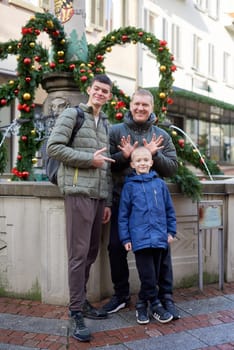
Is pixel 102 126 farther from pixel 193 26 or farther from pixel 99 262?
pixel 193 26

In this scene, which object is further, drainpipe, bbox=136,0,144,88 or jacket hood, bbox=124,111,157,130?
drainpipe, bbox=136,0,144,88

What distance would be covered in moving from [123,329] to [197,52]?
72.9 ft

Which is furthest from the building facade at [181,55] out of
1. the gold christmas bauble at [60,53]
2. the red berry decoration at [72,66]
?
the red berry decoration at [72,66]

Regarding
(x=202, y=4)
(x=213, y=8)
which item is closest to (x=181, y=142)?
(x=202, y=4)

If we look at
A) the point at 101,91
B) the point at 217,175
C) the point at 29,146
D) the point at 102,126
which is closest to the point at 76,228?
the point at 102,126

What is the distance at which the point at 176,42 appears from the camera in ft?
73.3

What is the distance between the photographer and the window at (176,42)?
22.0m

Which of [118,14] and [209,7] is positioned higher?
[209,7]

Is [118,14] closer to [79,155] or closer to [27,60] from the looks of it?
[27,60]

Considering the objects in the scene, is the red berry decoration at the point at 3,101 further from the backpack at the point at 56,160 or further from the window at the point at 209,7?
the window at the point at 209,7

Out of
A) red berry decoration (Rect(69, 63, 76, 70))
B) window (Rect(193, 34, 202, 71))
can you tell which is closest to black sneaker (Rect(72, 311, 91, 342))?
red berry decoration (Rect(69, 63, 76, 70))

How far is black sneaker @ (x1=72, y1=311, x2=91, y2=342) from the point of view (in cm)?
358

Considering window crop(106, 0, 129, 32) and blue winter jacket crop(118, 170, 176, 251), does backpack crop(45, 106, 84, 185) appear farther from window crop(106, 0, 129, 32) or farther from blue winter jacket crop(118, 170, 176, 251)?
window crop(106, 0, 129, 32)

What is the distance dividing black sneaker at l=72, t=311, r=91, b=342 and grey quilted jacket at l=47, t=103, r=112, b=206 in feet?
3.09
